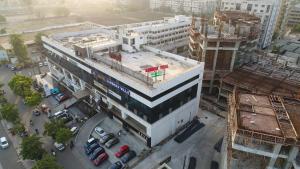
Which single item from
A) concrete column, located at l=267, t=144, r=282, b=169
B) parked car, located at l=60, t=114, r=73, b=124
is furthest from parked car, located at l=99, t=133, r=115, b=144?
concrete column, located at l=267, t=144, r=282, b=169

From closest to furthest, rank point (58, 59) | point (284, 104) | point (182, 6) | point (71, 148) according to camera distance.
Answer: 1. point (284, 104)
2. point (71, 148)
3. point (58, 59)
4. point (182, 6)

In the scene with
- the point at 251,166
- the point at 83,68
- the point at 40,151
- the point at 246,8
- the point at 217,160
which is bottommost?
the point at 217,160

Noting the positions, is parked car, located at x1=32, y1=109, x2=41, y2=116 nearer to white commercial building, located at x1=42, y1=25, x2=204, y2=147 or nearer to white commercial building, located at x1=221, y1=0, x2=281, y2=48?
white commercial building, located at x1=42, y1=25, x2=204, y2=147

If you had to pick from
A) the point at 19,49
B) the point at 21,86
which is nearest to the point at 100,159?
the point at 21,86

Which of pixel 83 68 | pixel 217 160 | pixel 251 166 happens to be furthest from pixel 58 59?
pixel 251 166

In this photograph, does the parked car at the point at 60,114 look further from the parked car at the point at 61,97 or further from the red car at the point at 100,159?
the red car at the point at 100,159

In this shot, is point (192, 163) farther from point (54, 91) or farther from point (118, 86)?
point (54, 91)

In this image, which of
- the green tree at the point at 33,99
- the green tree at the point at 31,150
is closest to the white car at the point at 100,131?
the green tree at the point at 31,150

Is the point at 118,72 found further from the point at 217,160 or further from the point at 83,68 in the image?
the point at 217,160
